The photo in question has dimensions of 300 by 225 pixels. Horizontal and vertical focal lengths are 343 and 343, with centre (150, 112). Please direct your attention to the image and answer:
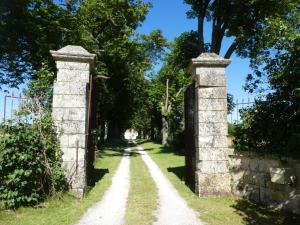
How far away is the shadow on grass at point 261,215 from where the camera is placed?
6.56 m

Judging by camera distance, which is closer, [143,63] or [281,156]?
[281,156]

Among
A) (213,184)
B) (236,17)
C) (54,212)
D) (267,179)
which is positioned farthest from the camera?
(236,17)

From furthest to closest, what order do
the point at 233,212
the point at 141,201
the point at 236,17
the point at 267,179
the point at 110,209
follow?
the point at 236,17 → the point at 141,201 → the point at 267,179 → the point at 110,209 → the point at 233,212

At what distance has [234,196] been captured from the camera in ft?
29.1

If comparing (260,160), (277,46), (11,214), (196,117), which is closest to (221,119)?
(196,117)

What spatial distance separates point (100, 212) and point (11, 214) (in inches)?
69.3

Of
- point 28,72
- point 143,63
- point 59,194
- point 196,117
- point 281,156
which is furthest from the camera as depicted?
point 143,63

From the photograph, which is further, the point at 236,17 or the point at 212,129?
the point at 236,17

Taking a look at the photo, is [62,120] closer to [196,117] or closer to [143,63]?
[196,117]

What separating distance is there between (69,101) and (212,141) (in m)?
3.88

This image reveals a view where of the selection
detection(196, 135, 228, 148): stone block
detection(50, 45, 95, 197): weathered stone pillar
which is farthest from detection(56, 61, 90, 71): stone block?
detection(196, 135, 228, 148): stone block

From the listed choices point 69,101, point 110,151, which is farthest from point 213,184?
point 110,151

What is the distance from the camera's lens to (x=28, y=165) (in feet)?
24.4

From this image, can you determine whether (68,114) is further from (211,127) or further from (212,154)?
(212,154)
